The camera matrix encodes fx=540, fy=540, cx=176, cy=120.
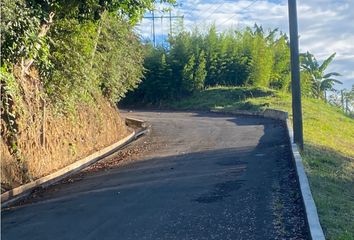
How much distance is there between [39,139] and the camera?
1355 centimetres

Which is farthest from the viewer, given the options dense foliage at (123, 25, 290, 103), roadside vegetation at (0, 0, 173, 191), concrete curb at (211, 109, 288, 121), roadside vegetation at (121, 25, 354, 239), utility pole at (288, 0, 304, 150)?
dense foliage at (123, 25, 290, 103)

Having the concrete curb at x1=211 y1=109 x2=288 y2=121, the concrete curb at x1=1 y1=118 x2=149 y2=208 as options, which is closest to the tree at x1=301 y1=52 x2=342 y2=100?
the concrete curb at x1=211 y1=109 x2=288 y2=121

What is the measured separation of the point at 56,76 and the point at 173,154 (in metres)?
4.12

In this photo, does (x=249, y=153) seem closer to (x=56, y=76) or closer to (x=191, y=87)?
(x=56, y=76)

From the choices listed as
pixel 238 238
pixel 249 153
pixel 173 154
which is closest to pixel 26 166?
pixel 173 154

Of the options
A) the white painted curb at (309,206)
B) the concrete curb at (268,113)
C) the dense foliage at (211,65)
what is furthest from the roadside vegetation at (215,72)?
the white painted curb at (309,206)

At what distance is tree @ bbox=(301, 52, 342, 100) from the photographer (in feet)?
176

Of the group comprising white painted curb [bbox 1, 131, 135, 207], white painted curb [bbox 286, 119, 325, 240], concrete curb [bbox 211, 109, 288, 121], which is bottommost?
white painted curb [bbox 1, 131, 135, 207]

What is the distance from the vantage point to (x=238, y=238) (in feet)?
23.1

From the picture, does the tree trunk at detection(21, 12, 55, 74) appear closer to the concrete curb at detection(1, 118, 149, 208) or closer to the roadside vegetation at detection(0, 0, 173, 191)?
the roadside vegetation at detection(0, 0, 173, 191)

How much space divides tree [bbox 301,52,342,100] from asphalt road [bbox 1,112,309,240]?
39550mm

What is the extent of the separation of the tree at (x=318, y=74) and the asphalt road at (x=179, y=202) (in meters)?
39.6

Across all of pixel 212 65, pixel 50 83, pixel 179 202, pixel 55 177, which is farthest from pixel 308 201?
pixel 212 65

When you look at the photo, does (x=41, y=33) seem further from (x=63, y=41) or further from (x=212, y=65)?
(x=212, y=65)
